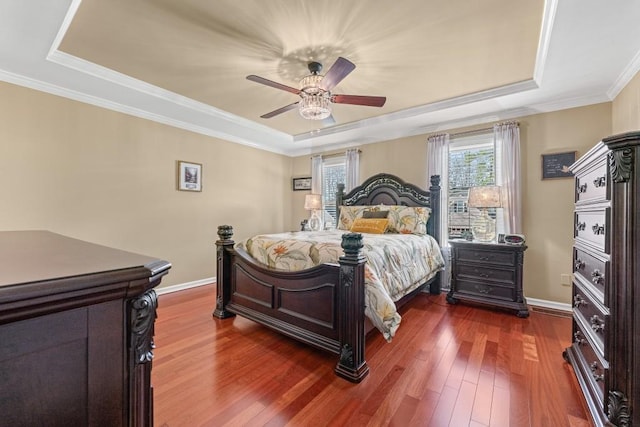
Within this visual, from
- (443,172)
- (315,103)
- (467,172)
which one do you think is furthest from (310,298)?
(467,172)

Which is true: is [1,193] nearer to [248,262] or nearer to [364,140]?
[248,262]

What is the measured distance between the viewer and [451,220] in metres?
4.11

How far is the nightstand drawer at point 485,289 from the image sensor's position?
318 cm

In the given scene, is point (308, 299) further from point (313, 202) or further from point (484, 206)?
point (313, 202)

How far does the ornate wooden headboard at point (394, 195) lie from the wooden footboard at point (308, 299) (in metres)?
2.41

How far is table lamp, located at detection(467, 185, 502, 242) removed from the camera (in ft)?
11.0

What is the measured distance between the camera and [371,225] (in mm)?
3904

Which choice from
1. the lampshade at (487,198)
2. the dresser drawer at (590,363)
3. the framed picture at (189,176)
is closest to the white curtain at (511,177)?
the lampshade at (487,198)

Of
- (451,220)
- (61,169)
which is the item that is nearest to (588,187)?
(451,220)

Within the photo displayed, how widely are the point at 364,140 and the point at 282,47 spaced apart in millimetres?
2771

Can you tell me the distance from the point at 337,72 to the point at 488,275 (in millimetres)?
2843

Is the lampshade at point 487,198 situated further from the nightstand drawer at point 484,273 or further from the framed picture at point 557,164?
the nightstand drawer at point 484,273

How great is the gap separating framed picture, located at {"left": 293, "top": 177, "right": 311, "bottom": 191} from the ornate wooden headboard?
1.03 meters

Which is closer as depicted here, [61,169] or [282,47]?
[282,47]
